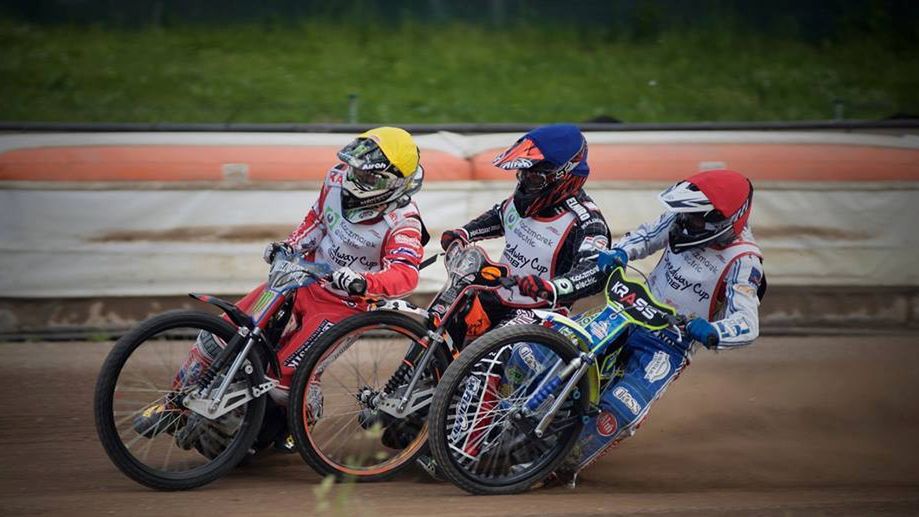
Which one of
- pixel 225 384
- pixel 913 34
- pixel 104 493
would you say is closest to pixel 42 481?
pixel 104 493

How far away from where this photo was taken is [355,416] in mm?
6551

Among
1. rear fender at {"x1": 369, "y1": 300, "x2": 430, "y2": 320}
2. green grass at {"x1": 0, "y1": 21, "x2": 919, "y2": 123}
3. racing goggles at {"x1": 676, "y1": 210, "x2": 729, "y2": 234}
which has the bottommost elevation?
green grass at {"x1": 0, "y1": 21, "x2": 919, "y2": 123}

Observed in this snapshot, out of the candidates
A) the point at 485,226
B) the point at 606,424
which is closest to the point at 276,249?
the point at 485,226

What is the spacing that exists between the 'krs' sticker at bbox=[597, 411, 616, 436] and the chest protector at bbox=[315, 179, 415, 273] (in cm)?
152

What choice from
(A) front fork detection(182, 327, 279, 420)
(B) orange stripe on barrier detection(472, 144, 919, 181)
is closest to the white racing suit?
(A) front fork detection(182, 327, 279, 420)

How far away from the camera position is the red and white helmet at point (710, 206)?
6.18 metres

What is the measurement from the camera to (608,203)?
374 inches

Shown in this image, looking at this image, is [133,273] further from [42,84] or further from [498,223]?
[42,84]

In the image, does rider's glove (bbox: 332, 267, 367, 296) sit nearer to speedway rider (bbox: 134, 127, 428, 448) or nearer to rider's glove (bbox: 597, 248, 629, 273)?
speedway rider (bbox: 134, 127, 428, 448)

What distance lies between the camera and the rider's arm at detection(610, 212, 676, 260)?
6754 millimetres

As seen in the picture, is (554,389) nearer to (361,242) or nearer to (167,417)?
(361,242)

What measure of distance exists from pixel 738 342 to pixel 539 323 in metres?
1.06

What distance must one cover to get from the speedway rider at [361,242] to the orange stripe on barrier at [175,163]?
265cm

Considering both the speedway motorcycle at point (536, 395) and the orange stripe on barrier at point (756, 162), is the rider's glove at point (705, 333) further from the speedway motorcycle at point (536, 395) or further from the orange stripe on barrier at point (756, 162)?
the orange stripe on barrier at point (756, 162)
